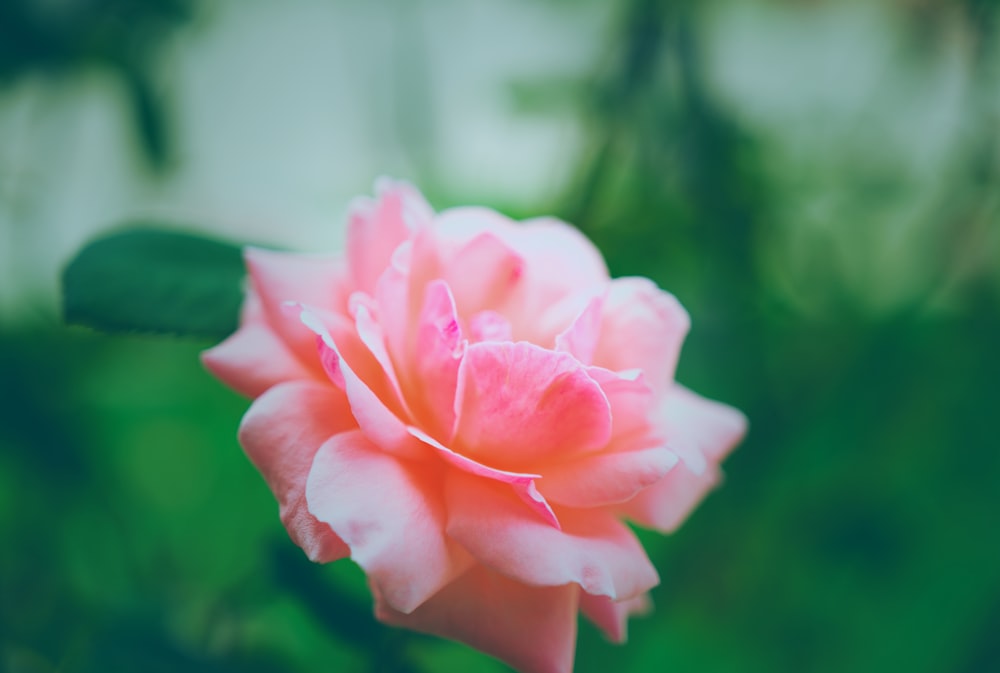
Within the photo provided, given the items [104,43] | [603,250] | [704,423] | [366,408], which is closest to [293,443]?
[366,408]

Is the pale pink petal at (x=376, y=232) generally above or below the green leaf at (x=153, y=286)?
above

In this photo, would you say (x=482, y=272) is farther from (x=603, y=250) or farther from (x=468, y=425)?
(x=603, y=250)

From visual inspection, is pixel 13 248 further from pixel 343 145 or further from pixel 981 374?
pixel 981 374

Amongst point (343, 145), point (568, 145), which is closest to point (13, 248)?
point (343, 145)

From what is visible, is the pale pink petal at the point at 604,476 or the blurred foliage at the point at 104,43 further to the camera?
the blurred foliage at the point at 104,43

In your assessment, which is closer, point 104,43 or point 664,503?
point 664,503

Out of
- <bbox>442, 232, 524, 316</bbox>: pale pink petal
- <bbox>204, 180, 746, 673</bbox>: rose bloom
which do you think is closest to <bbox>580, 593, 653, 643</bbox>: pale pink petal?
<bbox>204, 180, 746, 673</bbox>: rose bloom

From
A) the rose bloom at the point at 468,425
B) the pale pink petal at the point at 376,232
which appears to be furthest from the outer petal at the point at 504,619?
the pale pink petal at the point at 376,232

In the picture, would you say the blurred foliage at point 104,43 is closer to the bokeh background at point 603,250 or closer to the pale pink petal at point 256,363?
the bokeh background at point 603,250
